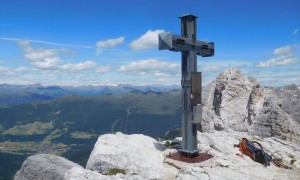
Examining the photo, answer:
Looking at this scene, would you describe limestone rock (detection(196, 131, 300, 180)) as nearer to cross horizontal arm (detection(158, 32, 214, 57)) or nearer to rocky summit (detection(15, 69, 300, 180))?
rocky summit (detection(15, 69, 300, 180))

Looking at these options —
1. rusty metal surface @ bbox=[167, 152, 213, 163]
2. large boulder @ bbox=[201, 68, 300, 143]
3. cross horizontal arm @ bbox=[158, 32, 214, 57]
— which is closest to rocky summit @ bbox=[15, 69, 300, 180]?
large boulder @ bbox=[201, 68, 300, 143]

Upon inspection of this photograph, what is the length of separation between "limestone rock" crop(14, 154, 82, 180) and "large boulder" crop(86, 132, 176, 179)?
2.01 m

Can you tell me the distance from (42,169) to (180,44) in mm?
12580

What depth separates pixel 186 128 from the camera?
79.4 ft

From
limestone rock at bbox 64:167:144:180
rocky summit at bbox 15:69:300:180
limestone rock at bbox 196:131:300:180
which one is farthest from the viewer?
limestone rock at bbox 196:131:300:180

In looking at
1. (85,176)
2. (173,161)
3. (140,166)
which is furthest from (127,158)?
(85,176)

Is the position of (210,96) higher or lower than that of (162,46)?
lower

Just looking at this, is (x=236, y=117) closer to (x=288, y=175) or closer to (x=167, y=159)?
A: (x=288, y=175)

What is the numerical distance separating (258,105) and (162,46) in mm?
27764

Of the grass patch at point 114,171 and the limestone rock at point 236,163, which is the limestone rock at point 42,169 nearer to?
the grass patch at point 114,171

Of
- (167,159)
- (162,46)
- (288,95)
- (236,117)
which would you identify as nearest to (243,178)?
(167,159)

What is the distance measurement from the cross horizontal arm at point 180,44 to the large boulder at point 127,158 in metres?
7.40

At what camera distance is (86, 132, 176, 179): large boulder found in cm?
2059

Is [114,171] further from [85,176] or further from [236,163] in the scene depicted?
[236,163]
